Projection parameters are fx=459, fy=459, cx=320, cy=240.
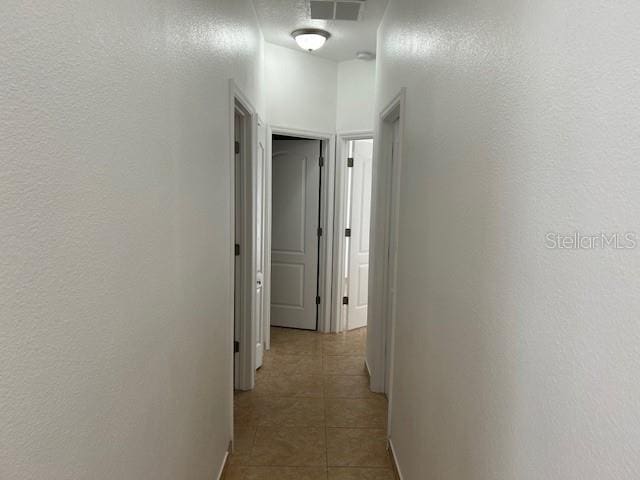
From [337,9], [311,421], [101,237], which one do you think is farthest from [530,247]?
[337,9]

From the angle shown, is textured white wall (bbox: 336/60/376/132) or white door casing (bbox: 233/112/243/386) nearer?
white door casing (bbox: 233/112/243/386)

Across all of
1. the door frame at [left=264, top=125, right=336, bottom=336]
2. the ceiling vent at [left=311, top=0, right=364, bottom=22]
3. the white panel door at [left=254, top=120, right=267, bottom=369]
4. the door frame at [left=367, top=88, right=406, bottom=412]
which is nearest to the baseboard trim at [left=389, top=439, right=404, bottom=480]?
the door frame at [left=367, top=88, right=406, bottom=412]

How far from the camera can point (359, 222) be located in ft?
16.4

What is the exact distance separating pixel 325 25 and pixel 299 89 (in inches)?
34.1

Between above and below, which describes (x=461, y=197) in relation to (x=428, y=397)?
above

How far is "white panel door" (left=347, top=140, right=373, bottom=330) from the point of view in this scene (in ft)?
16.2

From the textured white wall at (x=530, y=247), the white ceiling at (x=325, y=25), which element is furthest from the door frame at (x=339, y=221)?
the textured white wall at (x=530, y=247)

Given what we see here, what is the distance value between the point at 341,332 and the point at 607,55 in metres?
4.55

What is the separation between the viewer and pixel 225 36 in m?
2.31

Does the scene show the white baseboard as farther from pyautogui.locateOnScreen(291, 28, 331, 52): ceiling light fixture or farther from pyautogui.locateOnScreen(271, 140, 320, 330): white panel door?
pyautogui.locateOnScreen(291, 28, 331, 52): ceiling light fixture

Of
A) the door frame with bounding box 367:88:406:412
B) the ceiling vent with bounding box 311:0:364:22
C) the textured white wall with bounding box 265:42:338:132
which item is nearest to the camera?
the ceiling vent with bounding box 311:0:364:22

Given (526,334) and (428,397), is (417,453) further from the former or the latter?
(526,334)

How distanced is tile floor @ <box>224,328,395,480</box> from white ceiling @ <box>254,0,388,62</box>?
2844 mm

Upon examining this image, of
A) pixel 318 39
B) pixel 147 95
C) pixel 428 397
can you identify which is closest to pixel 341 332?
pixel 318 39
